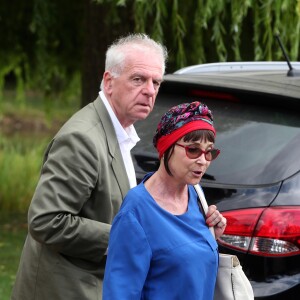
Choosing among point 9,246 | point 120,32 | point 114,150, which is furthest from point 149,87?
point 9,246

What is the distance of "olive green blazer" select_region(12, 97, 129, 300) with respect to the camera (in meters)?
4.18

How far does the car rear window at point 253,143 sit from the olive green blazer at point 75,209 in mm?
664

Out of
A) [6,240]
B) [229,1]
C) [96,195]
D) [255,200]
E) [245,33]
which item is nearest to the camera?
[96,195]

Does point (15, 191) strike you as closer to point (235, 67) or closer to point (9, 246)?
point (9, 246)

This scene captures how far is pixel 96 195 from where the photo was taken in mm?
4250

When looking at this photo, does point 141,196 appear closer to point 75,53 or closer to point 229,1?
point 229,1

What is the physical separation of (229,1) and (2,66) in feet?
10.0

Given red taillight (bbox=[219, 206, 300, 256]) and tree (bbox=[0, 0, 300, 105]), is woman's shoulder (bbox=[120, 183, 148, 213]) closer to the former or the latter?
red taillight (bbox=[219, 206, 300, 256])

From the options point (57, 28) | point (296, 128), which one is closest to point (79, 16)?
point (57, 28)

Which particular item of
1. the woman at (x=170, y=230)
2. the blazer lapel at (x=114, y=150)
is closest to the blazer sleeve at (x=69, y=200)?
the blazer lapel at (x=114, y=150)

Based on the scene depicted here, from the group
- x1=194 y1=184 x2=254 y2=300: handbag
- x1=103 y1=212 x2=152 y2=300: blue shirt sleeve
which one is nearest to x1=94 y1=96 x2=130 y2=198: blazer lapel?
x1=194 y1=184 x2=254 y2=300: handbag

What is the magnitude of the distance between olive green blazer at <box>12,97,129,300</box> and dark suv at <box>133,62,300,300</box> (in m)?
0.58

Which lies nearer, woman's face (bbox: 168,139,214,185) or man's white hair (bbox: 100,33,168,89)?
woman's face (bbox: 168,139,214,185)

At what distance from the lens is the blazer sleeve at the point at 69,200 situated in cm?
417
